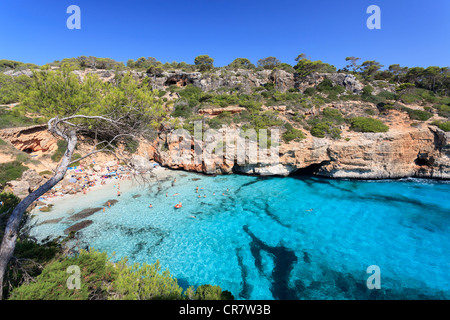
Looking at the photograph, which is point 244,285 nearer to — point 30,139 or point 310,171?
point 310,171

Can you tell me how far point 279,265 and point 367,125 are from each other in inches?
693

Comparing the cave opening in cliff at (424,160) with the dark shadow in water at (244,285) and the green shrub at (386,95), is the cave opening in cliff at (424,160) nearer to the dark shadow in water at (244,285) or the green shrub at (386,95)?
the green shrub at (386,95)

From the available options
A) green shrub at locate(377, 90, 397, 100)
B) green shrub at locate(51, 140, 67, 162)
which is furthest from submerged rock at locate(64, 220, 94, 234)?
green shrub at locate(377, 90, 397, 100)

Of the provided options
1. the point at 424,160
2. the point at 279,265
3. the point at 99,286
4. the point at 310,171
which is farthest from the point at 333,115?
the point at 99,286

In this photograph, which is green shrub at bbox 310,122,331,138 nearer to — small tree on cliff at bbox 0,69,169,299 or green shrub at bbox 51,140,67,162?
small tree on cliff at bbox 0,69,169,299

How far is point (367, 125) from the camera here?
17.0 m

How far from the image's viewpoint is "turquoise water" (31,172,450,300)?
20.3ft

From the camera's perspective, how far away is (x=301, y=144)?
1603 cm

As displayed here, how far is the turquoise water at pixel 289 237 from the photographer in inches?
244

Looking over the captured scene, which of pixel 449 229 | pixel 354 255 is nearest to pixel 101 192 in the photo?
pixel 354 255

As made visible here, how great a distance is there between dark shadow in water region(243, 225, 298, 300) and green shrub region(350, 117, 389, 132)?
15.9 meters

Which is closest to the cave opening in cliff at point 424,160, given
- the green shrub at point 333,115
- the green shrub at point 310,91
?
the green shrub at point 333,115

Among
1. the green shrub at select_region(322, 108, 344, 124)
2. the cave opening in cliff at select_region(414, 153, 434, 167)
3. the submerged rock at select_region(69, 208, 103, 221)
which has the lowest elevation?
the submerged rock at select_region(69, 208, 103, 221)

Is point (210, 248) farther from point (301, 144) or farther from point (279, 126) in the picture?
point (279, 126)
